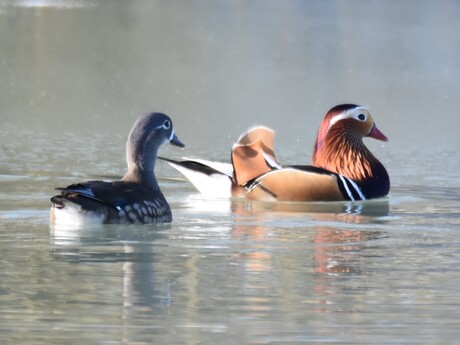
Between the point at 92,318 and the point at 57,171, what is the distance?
673cm

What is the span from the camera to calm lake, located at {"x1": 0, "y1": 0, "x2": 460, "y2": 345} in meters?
6.92

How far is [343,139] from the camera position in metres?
13.1

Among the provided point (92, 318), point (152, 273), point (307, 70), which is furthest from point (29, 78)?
point (92, 318)

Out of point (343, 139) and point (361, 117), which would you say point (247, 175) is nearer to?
point (343, 139)

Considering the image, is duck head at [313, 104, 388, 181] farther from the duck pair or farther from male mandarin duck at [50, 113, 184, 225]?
male mandarin duck at [50, 113, 184, 225]

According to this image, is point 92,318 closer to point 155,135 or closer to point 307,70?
point 155,135

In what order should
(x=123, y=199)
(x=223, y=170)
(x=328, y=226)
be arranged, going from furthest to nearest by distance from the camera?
(x=223, y=170) < (x=328, y=226) < (x=123, y=199)

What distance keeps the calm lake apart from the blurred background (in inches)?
2.2

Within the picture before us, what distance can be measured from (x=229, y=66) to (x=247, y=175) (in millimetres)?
10760

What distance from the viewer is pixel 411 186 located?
516 inches

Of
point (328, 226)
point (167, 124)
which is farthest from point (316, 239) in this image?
point (167, 124)

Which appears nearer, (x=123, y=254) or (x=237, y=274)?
(x=237, y=274)

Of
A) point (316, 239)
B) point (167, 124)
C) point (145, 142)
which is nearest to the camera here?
point (316, 239)

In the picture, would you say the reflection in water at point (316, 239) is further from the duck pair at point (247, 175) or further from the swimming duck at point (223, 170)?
the swimming duck at point (223, 170)
